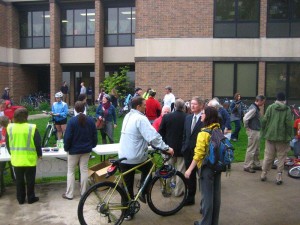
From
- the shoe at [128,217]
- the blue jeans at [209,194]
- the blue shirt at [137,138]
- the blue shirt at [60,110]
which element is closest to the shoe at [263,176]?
the blue jeans at [209,194]

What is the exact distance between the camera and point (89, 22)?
26.7 metres

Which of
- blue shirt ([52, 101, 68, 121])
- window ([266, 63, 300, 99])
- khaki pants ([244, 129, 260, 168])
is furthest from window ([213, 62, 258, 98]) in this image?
khaki pants ([244, 129, 260, 168])

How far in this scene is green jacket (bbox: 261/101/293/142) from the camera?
300 inches

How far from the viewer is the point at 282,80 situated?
19219mm

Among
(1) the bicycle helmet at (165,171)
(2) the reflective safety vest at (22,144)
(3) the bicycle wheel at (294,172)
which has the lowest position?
(3) the bicycle wheel at (294,172)

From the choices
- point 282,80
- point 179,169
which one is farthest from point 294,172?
point 282,80

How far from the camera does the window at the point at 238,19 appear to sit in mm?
18922

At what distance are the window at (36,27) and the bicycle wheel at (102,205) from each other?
78.3ft

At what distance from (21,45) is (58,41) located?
3.33 meters

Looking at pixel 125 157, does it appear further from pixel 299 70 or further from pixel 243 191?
pixel 299 70

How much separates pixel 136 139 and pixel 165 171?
81 cm

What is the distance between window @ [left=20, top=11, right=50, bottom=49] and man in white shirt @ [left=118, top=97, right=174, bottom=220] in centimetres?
2339

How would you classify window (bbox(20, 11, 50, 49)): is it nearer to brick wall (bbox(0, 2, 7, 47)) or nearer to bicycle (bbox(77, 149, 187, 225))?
brick wall (bbox(0, 2, 7, 47))

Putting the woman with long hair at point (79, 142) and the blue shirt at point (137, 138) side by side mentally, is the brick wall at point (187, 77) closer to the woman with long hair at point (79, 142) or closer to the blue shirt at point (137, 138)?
the woman with long hair at point (79, 142)
